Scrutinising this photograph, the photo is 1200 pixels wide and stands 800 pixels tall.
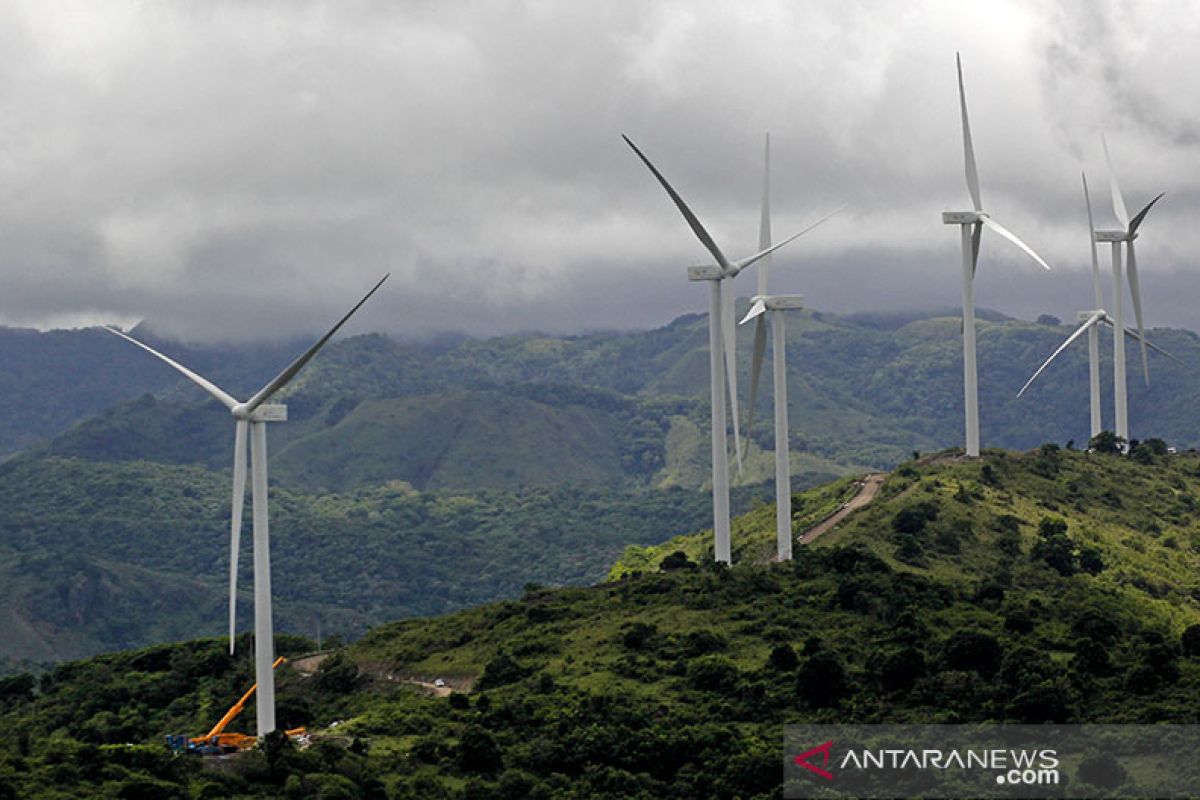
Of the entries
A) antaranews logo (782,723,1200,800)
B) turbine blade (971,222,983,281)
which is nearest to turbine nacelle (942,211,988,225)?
turbine blade (971,222,983,281)

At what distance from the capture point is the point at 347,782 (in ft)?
336

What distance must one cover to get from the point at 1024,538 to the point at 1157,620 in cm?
2351

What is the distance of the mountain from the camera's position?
350 ft

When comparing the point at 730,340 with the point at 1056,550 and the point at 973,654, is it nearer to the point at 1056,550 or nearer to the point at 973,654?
the point at 973,654

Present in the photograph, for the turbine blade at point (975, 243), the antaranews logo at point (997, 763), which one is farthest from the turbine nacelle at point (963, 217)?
the antaranews logo at point (997, 763)

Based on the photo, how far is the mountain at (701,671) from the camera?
107 m

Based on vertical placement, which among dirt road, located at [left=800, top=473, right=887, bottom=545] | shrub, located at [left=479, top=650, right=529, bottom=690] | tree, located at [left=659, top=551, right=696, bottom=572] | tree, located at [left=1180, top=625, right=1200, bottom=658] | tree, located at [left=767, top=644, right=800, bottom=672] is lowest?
Answer: shrub, located at [left=479, top=650, right=529, bottom=690]

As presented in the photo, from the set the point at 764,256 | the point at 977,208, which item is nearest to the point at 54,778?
the point at 764,256

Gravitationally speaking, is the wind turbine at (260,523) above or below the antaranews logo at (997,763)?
above

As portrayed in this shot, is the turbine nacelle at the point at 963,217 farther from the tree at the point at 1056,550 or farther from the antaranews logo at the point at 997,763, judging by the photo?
the antaranews logo at the point at 997,763

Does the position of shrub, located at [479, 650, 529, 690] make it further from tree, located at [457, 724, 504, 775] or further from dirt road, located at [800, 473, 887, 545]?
dirt road, located at [800, 473, 887, 545]

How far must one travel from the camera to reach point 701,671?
12694cm

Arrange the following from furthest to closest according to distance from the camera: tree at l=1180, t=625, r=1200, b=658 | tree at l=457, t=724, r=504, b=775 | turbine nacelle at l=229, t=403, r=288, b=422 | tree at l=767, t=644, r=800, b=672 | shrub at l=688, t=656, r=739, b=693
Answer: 1. tree at l=767, t=644, r=800, b=672
2. shrub at l=688, t=656, r=739, b=693
3. tree at l=1180, t=625, r=1200, b=658
4. turbine nacelle at l=229, t=403, r=288, b=422
5. tree at l=457, t=724, r=504, b=775

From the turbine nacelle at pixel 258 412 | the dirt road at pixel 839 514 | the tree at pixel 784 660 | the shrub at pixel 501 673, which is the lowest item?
the shrub at pixel 501 673
